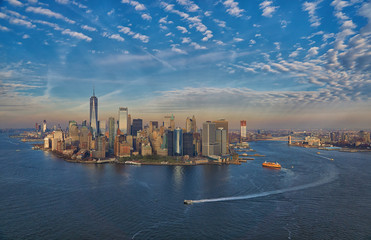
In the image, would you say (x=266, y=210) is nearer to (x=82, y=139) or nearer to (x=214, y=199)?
(x=214, y=199)

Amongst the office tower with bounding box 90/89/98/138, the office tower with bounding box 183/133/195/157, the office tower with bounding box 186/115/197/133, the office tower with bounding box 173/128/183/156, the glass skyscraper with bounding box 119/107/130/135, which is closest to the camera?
the office tower with bounding box 173/128/183/156

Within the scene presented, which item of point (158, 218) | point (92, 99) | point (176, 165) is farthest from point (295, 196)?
point (92, 99)

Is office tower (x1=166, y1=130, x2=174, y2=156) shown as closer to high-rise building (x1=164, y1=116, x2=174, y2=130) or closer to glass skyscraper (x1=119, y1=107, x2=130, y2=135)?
high-rise building (x1=164, y1=116, x2=174, y2=130)

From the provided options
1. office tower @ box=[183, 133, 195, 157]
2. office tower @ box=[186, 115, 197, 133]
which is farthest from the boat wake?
office tower @ box=[186, 115, 197, 133]

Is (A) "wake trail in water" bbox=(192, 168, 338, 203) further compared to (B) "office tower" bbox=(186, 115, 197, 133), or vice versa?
(B) "office tower" bbox=(186, 115, 197, 133)

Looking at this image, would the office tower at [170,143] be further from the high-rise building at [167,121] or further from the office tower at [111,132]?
the high-rise building at [167,121]

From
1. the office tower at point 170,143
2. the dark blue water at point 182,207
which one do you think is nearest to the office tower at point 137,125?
the office tower at point 170,143
